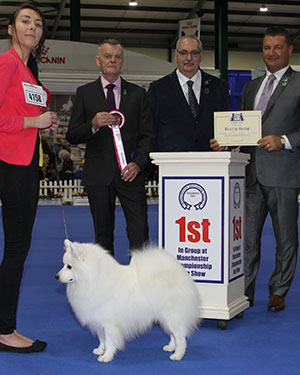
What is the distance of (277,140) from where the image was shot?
10.6ft

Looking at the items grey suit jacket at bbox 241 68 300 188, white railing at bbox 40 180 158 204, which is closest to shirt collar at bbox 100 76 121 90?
grey suit jacket at bbox 241 68 300 188

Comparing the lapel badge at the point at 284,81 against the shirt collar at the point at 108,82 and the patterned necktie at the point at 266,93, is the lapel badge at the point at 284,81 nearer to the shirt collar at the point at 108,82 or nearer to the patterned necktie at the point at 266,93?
the patterned necktie at the point at 266,93

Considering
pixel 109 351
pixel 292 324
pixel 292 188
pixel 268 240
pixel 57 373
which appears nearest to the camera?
pixel 57 373

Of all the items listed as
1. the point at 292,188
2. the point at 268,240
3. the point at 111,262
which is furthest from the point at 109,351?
the point at 268,240

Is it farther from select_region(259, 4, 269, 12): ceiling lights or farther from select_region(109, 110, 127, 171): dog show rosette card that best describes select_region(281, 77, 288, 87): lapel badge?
select_region(259, 4, 269, 12): ceiling lights

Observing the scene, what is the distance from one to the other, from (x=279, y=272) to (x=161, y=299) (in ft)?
4.34

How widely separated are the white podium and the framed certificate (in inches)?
4.2

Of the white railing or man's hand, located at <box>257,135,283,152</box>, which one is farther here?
the white railing

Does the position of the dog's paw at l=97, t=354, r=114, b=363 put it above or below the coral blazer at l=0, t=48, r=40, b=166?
below

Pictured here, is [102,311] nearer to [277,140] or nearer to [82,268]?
[82,268]

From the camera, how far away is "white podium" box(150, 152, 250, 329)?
3.03 m

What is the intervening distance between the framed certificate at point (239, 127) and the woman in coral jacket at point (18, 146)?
1070 millimetres

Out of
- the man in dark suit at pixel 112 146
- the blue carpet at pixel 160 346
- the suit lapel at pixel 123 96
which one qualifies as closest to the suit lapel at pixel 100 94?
the man in dark suit at pixel 112 146

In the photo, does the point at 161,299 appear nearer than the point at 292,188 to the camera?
Yes
